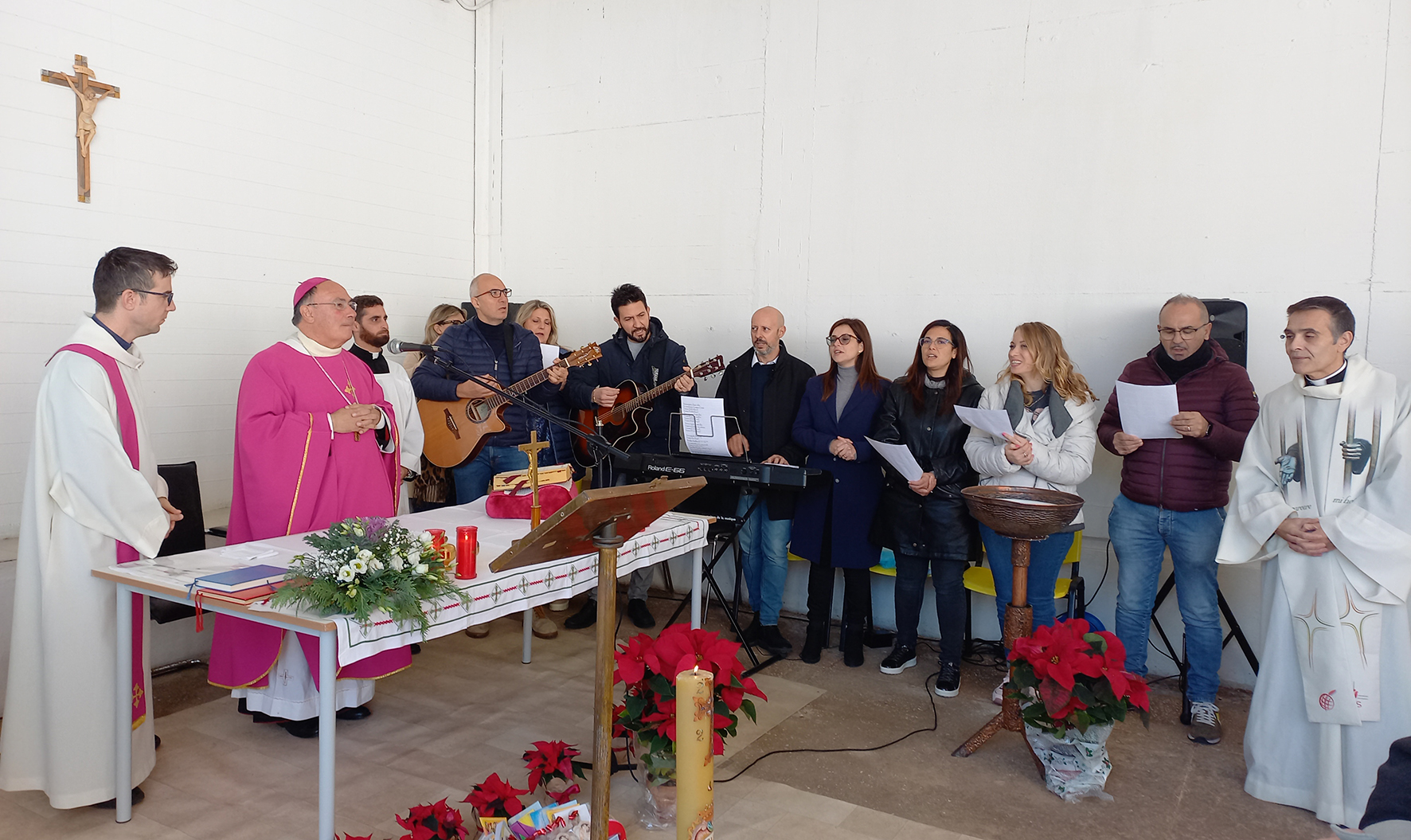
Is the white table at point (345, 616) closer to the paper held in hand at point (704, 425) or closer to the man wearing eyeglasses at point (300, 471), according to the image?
the man wearing eyeglasses at point (300, 471)

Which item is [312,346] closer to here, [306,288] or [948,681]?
[306,288]

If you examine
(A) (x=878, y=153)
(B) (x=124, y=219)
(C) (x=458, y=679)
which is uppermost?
(A) (x=878, y=153)

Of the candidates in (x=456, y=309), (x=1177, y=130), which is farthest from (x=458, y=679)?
(x=1177, y=130)

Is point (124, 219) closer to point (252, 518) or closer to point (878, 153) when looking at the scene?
point (252, 518)

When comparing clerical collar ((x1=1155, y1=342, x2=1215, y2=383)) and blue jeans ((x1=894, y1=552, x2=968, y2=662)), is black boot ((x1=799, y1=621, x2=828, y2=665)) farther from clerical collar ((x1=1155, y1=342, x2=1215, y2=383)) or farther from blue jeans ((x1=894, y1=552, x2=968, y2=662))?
clerical collar ((x1=1155, y1=342, x2=1215, y2=383))

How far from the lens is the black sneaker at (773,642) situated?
4.73 metres

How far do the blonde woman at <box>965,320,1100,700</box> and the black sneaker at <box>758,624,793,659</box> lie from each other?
44.2 inches

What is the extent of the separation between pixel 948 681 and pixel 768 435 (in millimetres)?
1461

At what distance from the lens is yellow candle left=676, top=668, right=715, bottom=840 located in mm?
2016

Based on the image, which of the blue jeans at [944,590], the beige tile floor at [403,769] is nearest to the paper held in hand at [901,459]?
the blue jeans at [944,590]

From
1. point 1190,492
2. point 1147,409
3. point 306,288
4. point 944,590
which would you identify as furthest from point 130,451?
point 1190,492

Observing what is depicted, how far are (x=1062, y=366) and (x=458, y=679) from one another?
3.05 m

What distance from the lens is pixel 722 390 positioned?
497 centimetres

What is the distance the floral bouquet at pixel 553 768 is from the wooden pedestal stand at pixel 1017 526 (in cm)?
154
